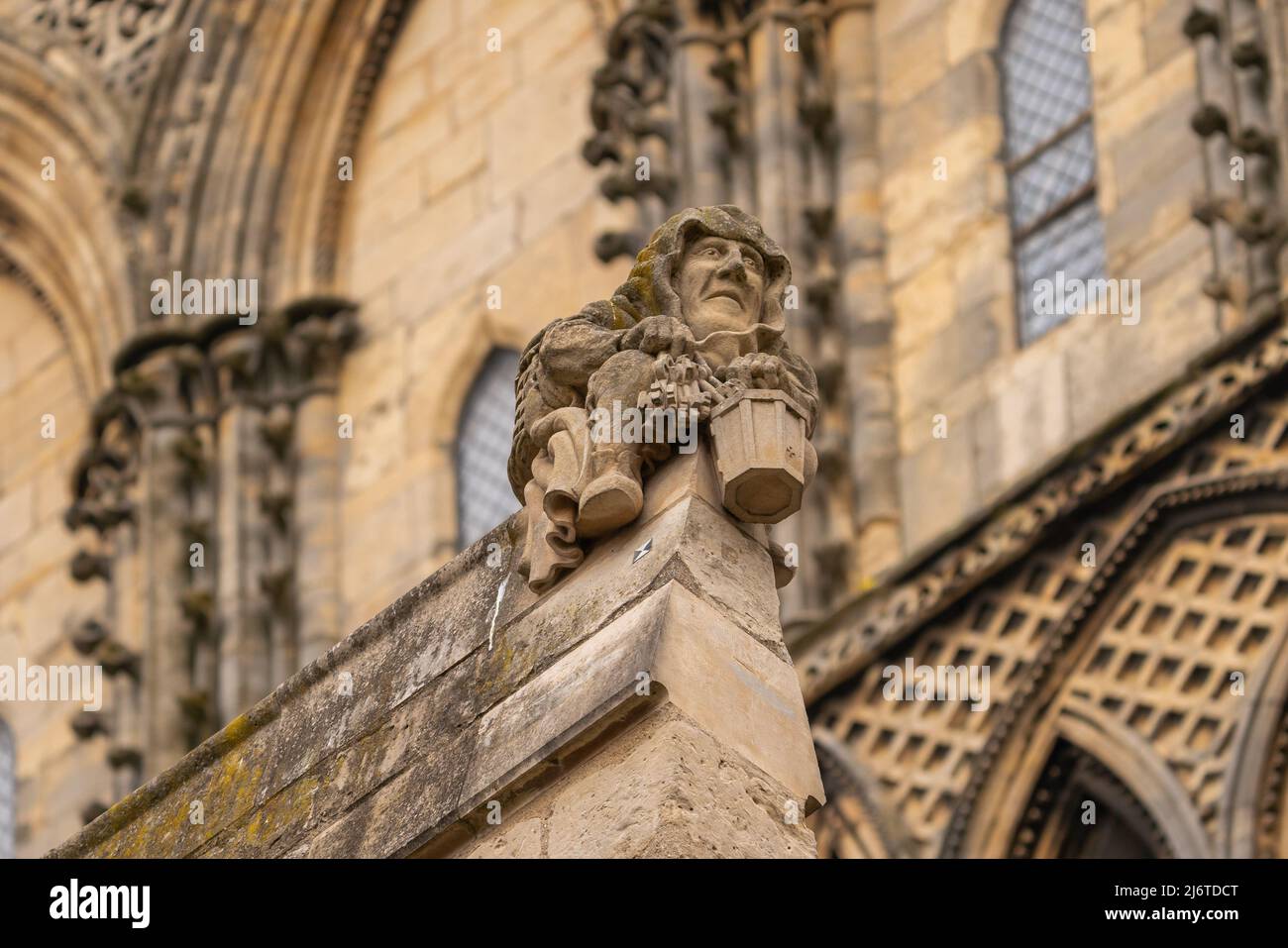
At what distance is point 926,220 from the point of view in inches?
625

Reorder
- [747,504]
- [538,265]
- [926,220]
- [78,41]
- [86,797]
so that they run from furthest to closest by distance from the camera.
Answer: [78,41] < [86,797] < [538,265] < [926,220] < [747,504]

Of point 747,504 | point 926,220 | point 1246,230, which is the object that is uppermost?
point 926,220

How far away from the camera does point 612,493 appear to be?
7.80 meters

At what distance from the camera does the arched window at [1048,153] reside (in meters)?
15.2

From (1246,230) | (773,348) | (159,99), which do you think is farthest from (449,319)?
(773,348)

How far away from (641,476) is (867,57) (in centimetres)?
891

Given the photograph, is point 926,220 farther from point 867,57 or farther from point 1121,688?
point 1121,688

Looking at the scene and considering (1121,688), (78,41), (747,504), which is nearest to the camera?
(747,504)

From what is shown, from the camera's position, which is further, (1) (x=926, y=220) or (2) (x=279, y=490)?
(2) (x=279, y=490)

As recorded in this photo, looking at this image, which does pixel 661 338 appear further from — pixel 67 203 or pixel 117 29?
pixel 117 29

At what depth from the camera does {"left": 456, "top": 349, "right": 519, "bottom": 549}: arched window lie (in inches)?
716

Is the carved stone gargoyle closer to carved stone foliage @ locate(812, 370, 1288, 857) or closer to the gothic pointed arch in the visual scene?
carved stone foliage @ locate(812, 370, 1288, 857)

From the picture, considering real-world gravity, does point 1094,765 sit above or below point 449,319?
below

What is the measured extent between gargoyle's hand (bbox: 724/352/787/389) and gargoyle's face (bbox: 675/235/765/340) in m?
0.25
